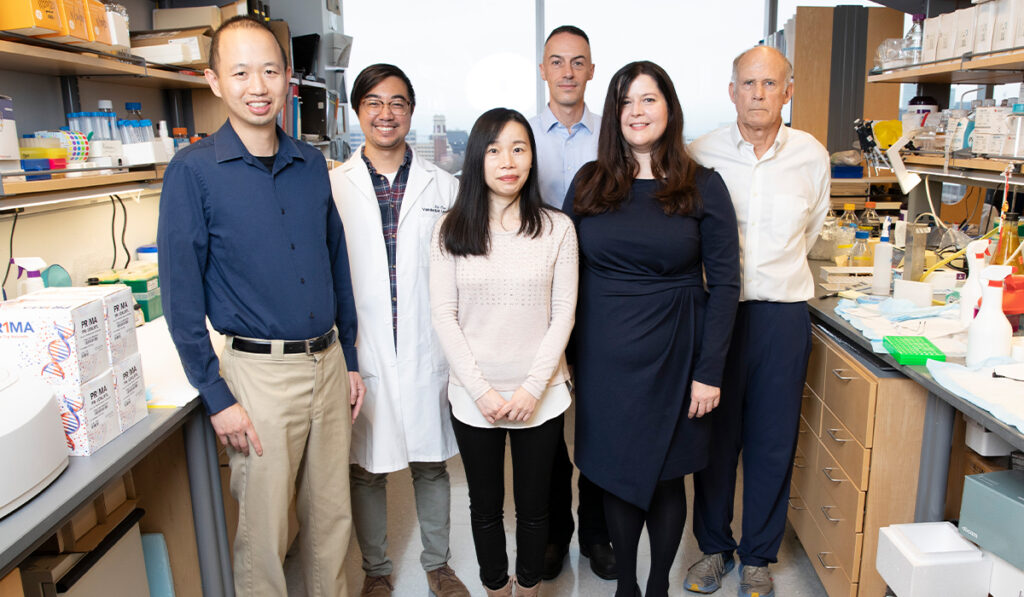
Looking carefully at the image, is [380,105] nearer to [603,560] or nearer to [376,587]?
[376,587]

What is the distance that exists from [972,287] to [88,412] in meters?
2.11

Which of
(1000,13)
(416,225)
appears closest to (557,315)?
(416,225)

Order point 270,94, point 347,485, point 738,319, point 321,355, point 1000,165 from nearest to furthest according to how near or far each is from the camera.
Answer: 1. point 270,94
2. point 321,355
3. point 347,485
4. point 738,319
5. point 1000,165

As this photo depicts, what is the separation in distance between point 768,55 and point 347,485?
1647mm

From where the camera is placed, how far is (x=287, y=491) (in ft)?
5.65

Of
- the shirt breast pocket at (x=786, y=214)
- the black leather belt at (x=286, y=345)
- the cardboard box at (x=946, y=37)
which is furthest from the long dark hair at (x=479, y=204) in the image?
the cardboard box at (x=946, y=37)

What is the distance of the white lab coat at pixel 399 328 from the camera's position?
201cm

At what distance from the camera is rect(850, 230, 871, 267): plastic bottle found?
2795mm

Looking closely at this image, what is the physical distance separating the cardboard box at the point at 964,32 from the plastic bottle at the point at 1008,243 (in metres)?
0.57

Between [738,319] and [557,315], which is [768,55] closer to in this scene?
[738,319]

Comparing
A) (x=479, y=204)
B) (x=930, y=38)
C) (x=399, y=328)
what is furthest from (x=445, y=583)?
(x=930, y=38)

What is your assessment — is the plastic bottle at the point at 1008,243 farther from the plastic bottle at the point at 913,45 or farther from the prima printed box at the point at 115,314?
the prima printed box at the point at 115,314

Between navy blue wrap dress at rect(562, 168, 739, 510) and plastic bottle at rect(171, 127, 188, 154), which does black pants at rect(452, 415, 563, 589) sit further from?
plastic bottle at rect(171, 127, 188, 154)

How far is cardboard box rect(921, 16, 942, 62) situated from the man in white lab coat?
73.8 inches
